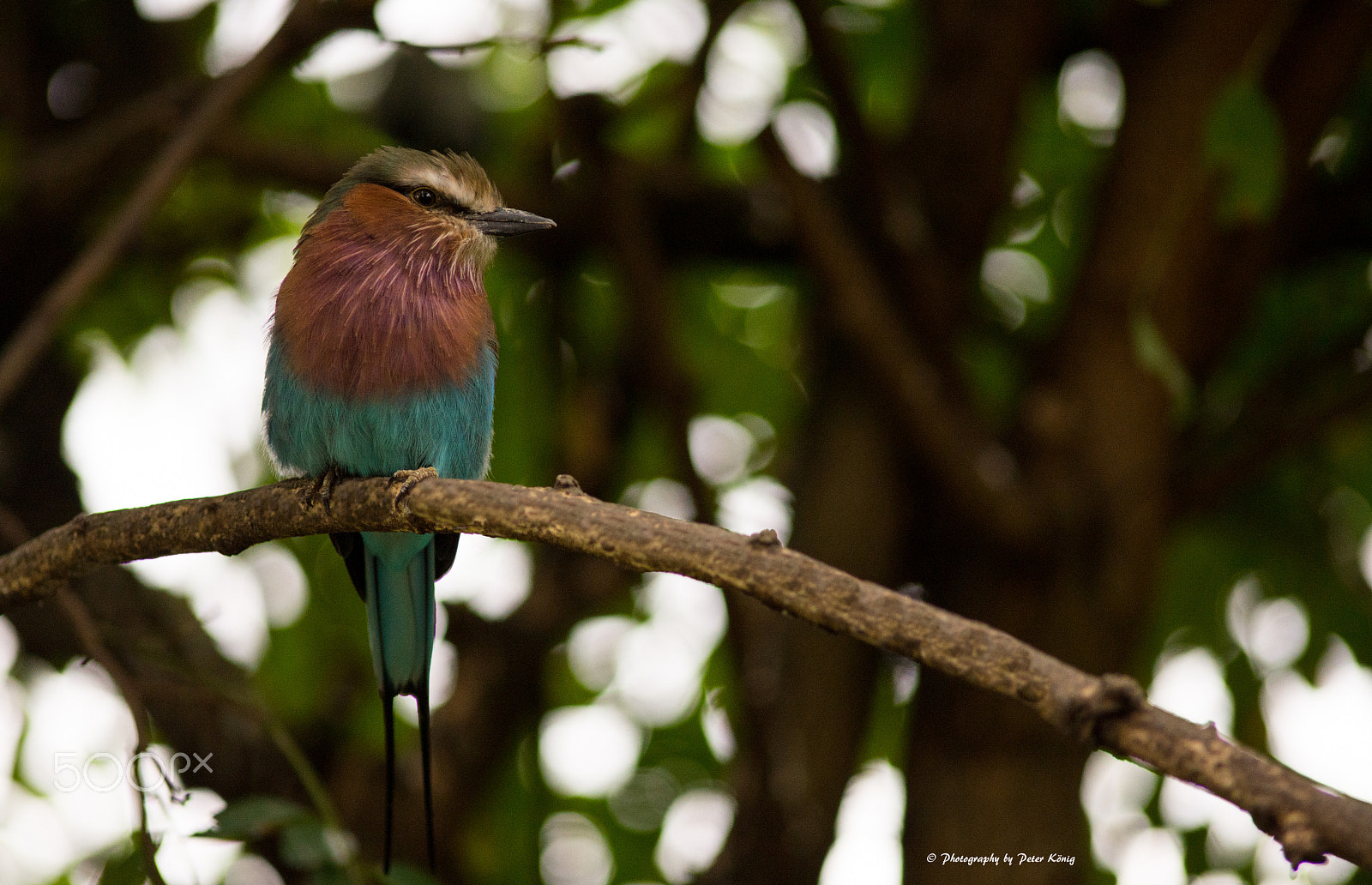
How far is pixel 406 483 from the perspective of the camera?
213cm

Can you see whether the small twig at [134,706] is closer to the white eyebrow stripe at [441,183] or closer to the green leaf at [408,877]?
the green leaf at [408,877]

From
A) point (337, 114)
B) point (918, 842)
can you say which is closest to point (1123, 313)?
point (918, 842)

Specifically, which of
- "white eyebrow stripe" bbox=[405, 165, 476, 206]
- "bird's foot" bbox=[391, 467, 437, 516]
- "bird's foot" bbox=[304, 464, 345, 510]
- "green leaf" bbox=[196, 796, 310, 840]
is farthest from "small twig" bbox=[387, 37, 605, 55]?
"green leaf" bbox=[196, 796, 310, 840]

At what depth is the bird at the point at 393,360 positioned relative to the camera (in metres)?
2.94

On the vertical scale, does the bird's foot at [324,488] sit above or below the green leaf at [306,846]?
above

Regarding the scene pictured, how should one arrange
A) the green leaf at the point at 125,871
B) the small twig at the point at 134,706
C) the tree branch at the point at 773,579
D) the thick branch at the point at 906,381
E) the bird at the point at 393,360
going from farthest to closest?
the thick branch at the point at 906,381 < the bird at the point at 393,360 < the green leaf at the point at 125,871 < the small twig at the point at 134,706 < the tree branch at the point at 773,579

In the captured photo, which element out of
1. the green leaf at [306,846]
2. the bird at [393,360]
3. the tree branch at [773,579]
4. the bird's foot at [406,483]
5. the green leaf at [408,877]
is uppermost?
the bird at [393,360]

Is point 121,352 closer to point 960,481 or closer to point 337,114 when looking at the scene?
point 337,114

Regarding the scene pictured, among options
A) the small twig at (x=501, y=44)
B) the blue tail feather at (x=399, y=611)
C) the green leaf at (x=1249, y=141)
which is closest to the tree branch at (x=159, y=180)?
the small twig at (x=501, y=44)

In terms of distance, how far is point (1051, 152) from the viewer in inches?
188

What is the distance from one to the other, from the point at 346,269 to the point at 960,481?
172 cm

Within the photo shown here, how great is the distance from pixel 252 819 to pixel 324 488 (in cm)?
70

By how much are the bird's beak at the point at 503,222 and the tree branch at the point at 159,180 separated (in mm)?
617

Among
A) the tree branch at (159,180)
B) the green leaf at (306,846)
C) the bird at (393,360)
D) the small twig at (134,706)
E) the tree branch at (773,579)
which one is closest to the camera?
the tree branch at (773,579)
